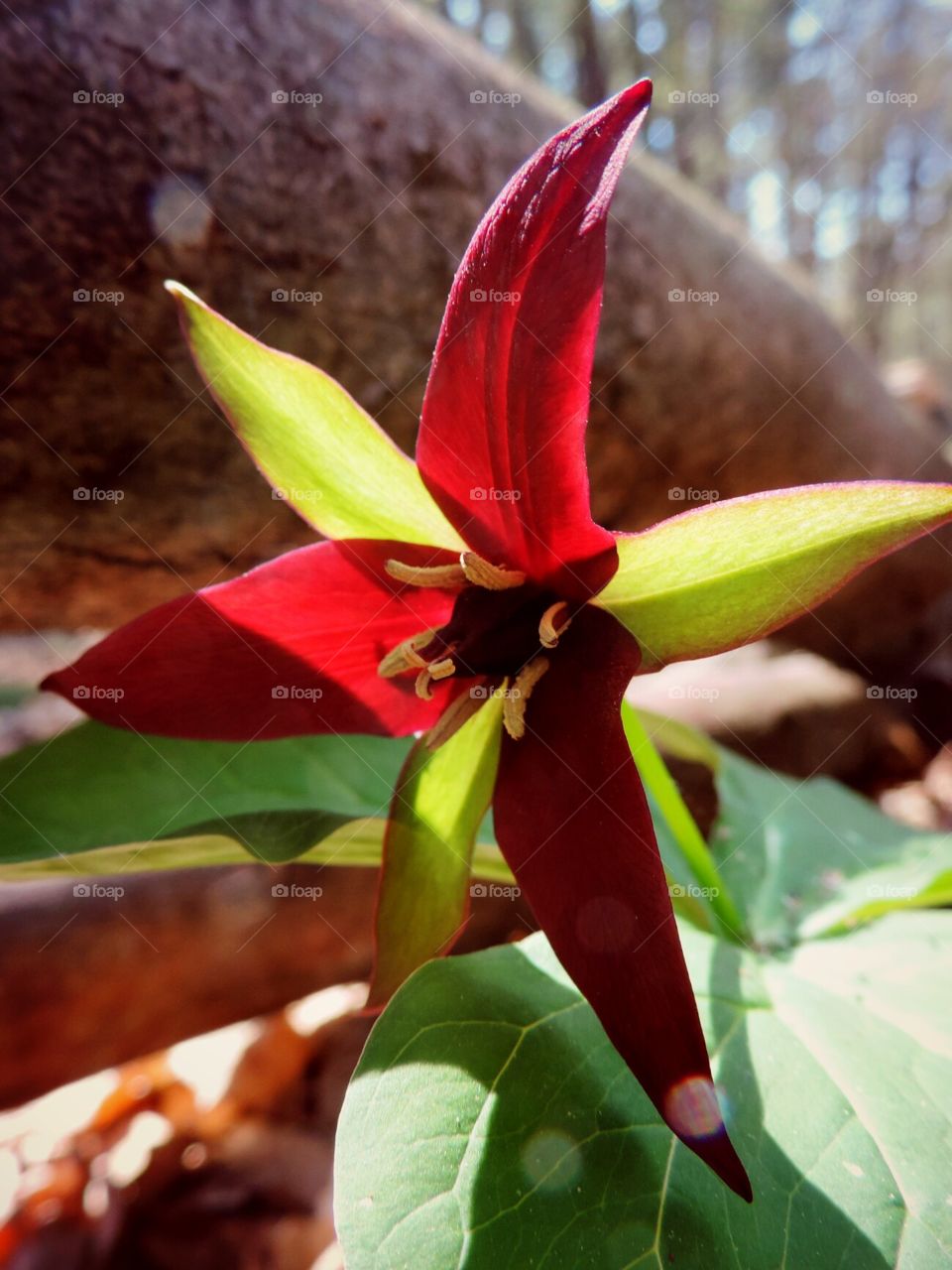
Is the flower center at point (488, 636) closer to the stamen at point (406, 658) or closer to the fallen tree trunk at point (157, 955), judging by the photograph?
the stamen at point (406, 658)

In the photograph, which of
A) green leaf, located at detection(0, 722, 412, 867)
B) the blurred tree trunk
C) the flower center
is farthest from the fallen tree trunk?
the blurred tree trunk

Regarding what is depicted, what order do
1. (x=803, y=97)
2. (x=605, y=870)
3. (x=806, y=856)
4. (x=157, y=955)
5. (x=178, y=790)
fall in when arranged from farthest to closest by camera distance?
(x=803, y=97), (x=806, y=856), (x=157, y=955), (x=178, y=790), (x=605, y=870)

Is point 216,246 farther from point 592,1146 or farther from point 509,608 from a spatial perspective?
point 592,1146

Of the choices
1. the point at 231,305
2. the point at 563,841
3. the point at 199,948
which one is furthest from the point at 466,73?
the point at 199,948

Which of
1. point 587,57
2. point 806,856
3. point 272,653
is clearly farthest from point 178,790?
point 587,57

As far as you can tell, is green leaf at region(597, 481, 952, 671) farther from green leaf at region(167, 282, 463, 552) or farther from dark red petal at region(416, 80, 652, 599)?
green leaf at region(167, 282, 463, 552)

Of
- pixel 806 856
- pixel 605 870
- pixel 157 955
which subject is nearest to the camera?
pixel 605 870

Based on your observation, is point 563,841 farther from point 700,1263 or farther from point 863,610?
point 863,610
